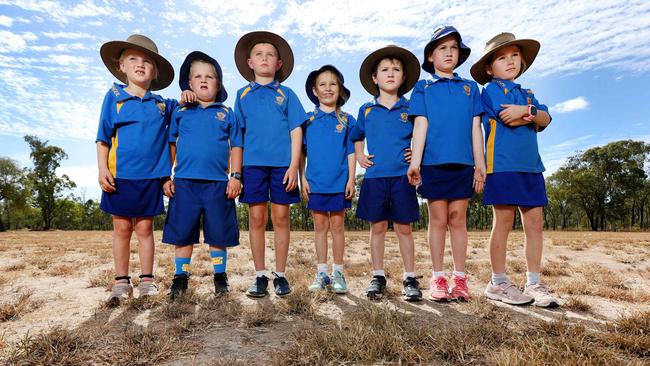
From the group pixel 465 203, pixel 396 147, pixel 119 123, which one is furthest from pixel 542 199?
pixel 119 123

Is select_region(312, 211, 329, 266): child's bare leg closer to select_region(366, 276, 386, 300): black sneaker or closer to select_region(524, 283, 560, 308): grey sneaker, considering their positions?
select_region(366, 276, 386, 300): black sneaker

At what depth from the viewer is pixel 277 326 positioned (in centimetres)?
292

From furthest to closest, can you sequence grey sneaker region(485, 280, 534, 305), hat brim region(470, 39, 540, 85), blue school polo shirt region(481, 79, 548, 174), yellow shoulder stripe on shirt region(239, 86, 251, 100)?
1. yellow shoulder stripe on shirt region(239, 86, 251, 100)
2. hat brim region(470, 39, 540, 85)
3. blue school polo shirt region(481, 79, 548, 174)
4. grey sneaker region(485, 280, 534, 305)

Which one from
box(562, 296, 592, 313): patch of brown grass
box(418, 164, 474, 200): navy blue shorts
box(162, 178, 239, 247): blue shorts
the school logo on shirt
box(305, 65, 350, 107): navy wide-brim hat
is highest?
box(305, 65, 350, 107): navy wide-brim hat

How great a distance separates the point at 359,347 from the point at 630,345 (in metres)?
1.75

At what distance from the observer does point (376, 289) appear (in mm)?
4004

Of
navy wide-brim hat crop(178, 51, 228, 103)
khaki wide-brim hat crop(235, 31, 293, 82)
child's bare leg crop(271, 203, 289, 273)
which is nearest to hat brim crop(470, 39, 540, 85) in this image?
khaki wide-brim hat crop(235, 31, 293, 82)

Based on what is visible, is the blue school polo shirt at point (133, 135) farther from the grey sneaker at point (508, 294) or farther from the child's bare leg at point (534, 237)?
the child's bare leg at point (534, 237)

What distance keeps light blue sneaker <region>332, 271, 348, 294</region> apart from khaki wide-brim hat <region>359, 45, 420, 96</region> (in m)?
2.29

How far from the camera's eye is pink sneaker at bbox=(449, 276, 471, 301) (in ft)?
12.4

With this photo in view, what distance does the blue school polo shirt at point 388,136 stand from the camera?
13.7 feet

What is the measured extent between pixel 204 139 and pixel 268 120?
0.74m

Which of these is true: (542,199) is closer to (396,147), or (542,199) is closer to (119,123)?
(396,147)

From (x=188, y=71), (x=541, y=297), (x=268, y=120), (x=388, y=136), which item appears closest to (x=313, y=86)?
(x=268, y=120)
